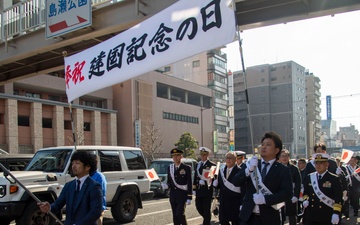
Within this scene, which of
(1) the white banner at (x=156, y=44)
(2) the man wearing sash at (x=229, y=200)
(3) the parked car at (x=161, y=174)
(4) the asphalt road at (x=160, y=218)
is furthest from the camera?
(3) the parked car at (x=161, y=174)

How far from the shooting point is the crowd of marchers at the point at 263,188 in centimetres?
438

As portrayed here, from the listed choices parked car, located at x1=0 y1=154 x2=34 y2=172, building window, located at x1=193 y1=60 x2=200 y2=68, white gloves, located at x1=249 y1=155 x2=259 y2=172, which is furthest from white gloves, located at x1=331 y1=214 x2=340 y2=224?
building window, located at x1=193 y1=60 x2=200 y2=68

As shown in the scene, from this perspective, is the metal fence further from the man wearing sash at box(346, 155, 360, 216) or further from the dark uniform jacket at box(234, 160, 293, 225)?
the man wearing sash at box(346, 155, 360, 216)

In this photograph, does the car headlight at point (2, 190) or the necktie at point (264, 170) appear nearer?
the necktie at point (264, 170)

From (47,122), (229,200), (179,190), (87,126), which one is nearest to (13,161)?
(179,190)

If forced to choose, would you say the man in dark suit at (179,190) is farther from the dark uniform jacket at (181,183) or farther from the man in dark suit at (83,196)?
the man in dark suit at (83,196)

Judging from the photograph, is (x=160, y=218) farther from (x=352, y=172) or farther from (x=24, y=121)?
(x=24, y=121)

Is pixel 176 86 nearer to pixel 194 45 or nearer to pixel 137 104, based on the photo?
pixel 137 104

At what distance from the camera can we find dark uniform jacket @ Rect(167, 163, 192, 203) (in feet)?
26.0

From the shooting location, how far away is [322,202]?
5934 millimetres

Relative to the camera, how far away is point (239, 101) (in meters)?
112

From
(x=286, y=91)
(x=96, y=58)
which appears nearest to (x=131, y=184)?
(x=96, y=58)

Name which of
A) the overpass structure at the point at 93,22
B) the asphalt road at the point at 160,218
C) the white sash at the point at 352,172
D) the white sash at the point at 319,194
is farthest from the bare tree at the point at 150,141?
the white sash at the point at 319,194

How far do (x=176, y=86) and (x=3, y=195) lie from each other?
57.4 metres
